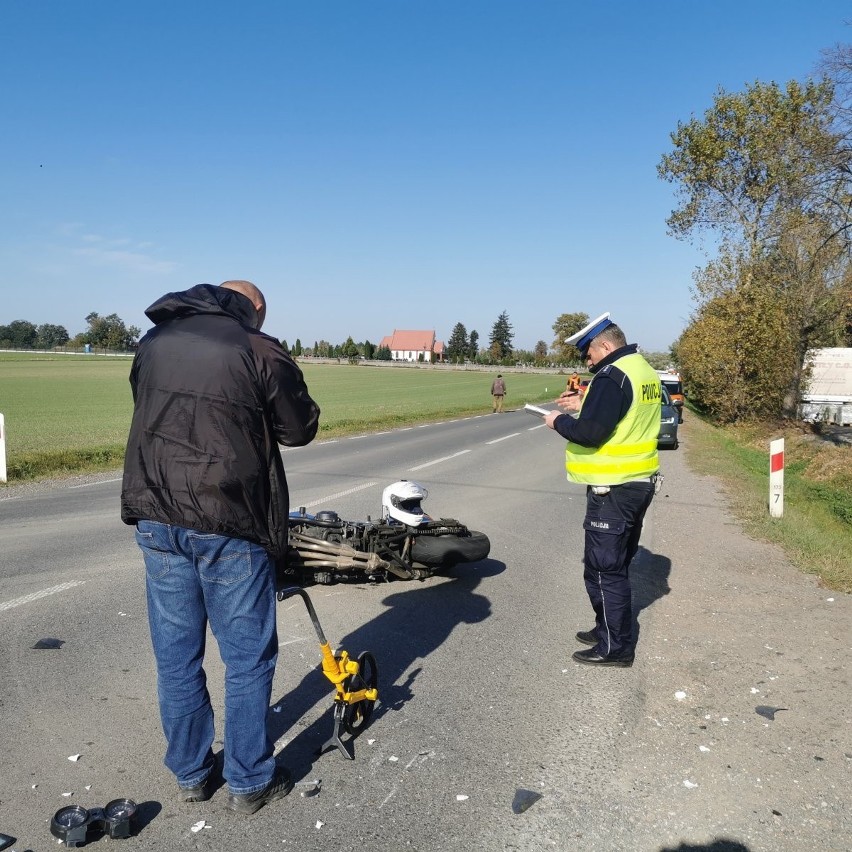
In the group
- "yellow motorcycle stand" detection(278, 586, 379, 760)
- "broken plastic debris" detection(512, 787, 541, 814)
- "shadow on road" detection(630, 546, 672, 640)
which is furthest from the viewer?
"shadow on road" detection(630, 546, 672, 640)

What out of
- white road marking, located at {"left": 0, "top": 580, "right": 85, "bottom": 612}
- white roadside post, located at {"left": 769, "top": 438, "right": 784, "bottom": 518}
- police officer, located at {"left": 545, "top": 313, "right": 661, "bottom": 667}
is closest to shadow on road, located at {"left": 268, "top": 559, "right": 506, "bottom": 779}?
police officer, located at {"left": 545, "top": 313, "right": 661, "bottom": 667}

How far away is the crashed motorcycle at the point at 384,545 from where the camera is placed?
537cm

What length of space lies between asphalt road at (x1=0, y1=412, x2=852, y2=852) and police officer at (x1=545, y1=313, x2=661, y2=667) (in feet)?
1.24

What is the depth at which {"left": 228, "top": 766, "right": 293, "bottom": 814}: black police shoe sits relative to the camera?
118 inches

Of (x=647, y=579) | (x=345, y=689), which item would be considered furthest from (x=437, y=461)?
(x=345, y=689)

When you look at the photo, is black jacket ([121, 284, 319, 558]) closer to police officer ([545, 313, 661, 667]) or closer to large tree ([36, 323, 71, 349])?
police officer ([545, 313, 661, 667])

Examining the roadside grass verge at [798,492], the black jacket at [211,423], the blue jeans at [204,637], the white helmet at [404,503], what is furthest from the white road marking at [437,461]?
the black jacket at [211,423]

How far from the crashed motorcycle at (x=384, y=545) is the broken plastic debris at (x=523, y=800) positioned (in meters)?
2.42

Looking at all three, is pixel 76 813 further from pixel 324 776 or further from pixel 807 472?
pixel 807 472

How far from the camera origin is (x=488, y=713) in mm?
3908

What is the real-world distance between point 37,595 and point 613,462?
4279 millimetres

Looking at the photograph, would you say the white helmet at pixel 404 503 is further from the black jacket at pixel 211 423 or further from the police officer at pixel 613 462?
the black jacket at pixel 211 423

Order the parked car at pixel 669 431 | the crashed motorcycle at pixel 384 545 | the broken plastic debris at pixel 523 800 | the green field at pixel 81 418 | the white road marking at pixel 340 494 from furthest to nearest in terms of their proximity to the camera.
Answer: the parked car at pixel 669 431 → the green field at pixel 81 418 → the white road marking at pixel 340 494 → the crashed motorcycle at pixel 384 545 → the broken plastic debris at pixel 523 800

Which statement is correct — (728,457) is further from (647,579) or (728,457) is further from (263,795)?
(263,795)
